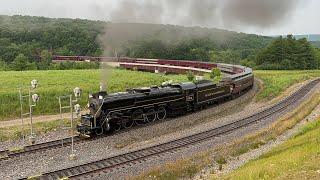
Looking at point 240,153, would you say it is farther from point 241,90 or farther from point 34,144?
point 241,90

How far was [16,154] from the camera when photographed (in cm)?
2009

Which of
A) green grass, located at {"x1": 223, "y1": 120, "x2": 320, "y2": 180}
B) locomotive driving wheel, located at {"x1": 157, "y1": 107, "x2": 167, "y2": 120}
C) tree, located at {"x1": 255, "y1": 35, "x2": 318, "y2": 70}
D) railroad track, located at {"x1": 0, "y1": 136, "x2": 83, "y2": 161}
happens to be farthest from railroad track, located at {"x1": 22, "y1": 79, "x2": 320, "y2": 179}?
tree, located at {"x1": 255, "y1": 35, "x2": 318, "y2": 70}

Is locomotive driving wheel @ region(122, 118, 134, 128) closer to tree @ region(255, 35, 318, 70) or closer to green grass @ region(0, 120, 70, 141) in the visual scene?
green grass @ region(0, 120, 70, 141)

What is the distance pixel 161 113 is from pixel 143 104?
295 centimetres

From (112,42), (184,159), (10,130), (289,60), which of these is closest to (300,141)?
(184,159)

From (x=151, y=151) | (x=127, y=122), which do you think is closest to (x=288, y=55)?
(x=127, y=122)

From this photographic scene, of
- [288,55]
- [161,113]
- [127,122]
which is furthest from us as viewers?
[288,55]

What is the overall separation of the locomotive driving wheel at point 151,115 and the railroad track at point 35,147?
5.59 meters

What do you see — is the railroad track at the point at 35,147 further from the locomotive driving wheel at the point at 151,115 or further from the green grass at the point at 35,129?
the locomotive driving wheel at the point at 151,115

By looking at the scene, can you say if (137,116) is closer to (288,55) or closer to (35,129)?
(35,129)

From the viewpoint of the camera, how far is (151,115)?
2769cm

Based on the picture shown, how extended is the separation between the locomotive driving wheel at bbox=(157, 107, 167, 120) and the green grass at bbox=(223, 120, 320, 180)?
1095 cm

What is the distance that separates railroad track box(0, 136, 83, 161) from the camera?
20.0 metres

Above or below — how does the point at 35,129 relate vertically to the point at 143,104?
below
